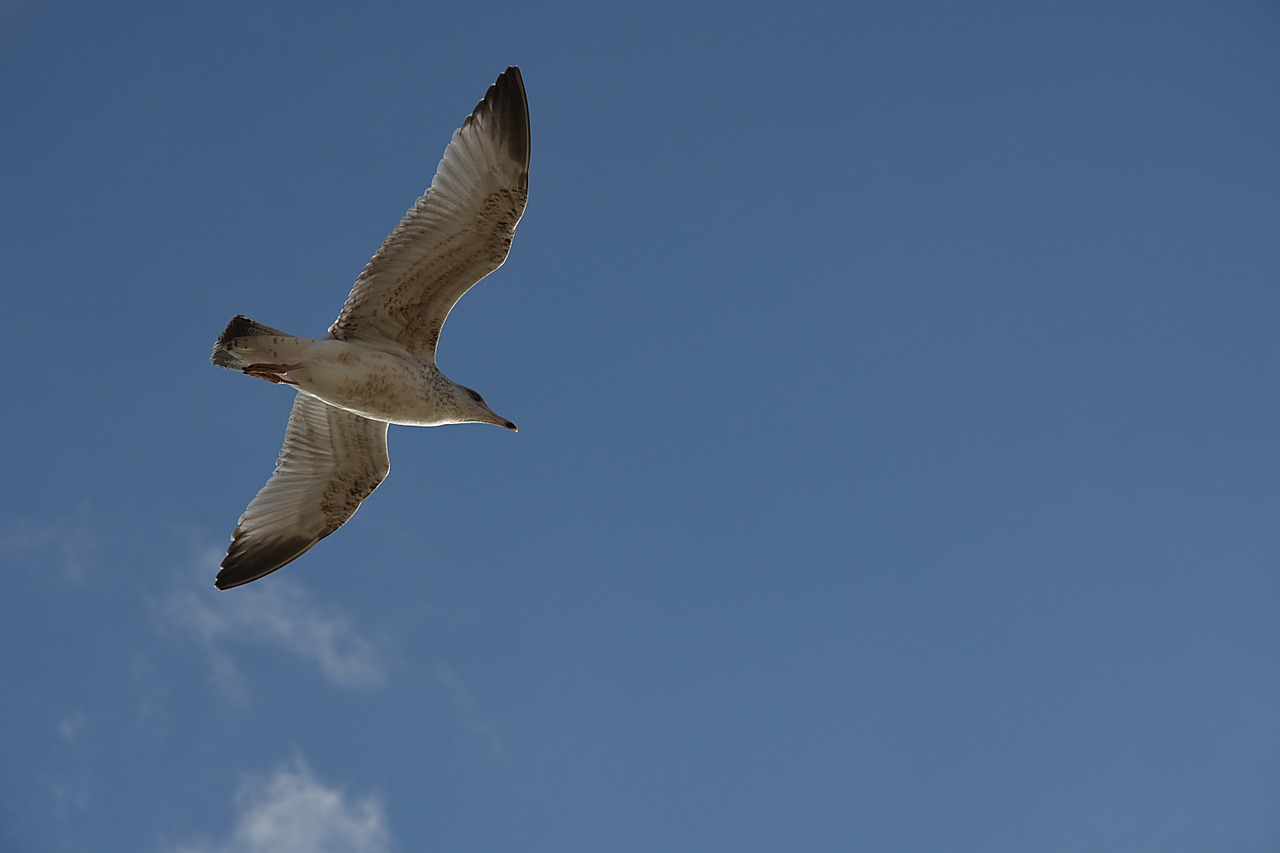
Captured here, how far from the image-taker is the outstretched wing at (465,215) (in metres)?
9.82

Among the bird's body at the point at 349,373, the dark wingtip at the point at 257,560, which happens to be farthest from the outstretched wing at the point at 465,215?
the dark wingtip at the point at 257,560

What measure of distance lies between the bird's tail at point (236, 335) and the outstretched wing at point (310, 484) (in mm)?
1477

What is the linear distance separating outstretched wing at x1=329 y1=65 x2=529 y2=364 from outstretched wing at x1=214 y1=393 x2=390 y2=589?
1.66 metres

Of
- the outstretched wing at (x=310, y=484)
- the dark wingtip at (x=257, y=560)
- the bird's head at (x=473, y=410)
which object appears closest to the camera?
the bird's head at (x=473, y=410)

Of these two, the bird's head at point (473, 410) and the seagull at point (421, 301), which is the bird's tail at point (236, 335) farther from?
the bird's head at point (473, 410)

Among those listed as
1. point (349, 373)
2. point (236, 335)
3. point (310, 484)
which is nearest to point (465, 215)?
point (349, 373)

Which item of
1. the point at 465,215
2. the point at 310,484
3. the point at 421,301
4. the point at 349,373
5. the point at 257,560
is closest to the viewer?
the point at 465,215

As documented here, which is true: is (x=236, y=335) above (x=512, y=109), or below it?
below

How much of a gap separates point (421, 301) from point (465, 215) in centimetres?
101

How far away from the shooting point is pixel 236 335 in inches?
388

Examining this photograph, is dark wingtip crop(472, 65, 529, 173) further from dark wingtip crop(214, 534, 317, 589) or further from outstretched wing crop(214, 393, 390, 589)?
dark wingtip crop(214, 534, 317, 589)

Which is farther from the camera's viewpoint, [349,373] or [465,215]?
[349,373]

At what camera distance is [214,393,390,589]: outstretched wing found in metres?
11.3

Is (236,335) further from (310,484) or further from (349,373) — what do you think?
(310,484)
